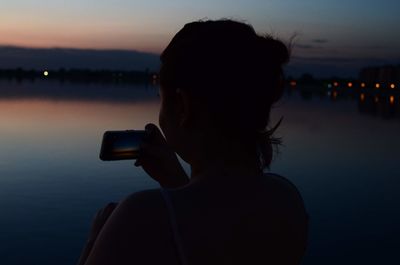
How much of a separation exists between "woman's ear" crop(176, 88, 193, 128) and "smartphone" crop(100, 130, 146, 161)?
0.46 meters

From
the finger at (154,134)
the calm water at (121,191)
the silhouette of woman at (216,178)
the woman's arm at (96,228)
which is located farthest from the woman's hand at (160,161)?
the calm water at (121,191)

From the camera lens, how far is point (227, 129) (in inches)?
60.1

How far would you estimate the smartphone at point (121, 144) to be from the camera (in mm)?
1929

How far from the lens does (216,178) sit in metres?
1.41

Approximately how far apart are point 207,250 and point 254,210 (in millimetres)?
192

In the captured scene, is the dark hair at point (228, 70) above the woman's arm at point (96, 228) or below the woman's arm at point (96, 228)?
above

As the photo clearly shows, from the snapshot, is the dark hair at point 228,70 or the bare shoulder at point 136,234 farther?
the dark hair at point 228,70

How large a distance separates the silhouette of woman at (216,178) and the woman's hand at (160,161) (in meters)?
0.35

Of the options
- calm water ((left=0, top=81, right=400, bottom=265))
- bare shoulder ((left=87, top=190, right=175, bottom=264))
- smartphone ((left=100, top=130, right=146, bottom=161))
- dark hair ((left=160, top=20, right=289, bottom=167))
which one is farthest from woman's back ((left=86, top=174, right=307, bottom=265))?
calm water ((left=0, top=81, right=400, bottom=265))

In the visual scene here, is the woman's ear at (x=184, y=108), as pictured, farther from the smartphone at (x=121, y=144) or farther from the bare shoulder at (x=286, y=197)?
the smartphone at (x=121, y=144)

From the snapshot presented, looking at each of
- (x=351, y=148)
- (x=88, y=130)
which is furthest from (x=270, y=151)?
(x=88, y=130)

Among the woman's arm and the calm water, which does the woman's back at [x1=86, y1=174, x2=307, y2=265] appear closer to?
the woman's arm

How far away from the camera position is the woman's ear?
4.83ft

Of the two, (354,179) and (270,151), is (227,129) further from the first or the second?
(354,179)
